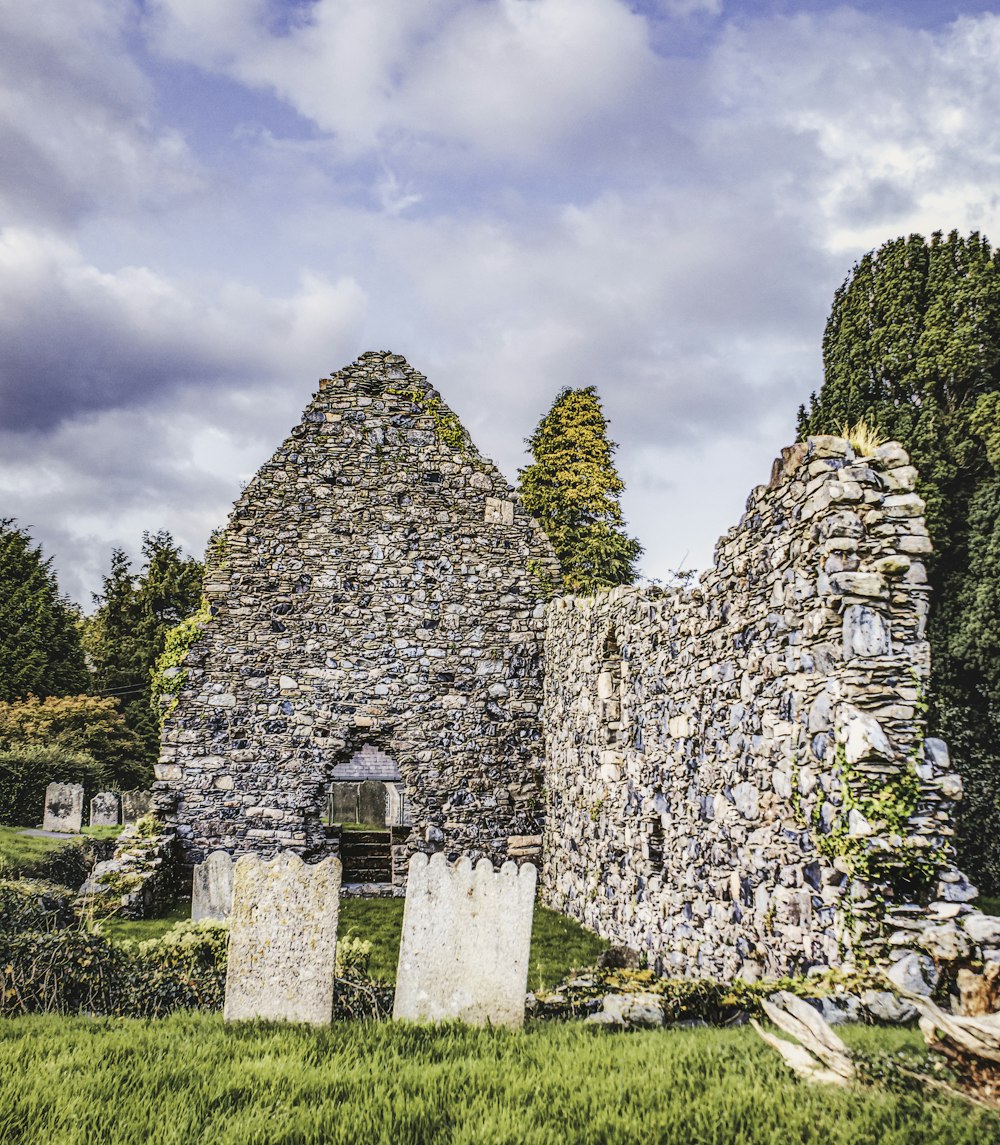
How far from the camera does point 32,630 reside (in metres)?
28.3

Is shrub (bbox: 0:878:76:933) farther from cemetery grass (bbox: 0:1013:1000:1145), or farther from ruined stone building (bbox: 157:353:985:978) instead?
cemetery grass (bbox: 0:1013:1000:1145)

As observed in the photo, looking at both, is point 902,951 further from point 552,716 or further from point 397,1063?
point 552,716

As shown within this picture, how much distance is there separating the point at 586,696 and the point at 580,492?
→ 12213 mm

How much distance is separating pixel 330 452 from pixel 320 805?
18.2 feet

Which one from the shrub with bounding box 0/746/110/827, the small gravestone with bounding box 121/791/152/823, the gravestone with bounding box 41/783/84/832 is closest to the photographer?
the gravestone with bounding box 41/783/84/832

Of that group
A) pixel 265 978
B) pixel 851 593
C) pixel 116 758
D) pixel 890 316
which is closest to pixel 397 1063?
pixel 265 978

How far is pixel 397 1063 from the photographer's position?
3.82 m

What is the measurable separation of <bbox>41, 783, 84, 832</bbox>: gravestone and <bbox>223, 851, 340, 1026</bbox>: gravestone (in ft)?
50.8

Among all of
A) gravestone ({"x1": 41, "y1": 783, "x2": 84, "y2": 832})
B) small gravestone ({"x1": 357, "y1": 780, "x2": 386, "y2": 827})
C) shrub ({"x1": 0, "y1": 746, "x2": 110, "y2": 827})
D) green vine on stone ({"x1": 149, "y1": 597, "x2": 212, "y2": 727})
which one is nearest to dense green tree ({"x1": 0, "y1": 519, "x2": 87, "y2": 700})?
shrub ({"x1": 0, "y1": 746, "x2": 110, "y2": 827})

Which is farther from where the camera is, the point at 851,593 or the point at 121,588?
the point at 121,588

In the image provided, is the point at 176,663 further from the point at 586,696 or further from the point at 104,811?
the point at 104,811

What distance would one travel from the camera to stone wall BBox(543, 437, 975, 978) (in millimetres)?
4926

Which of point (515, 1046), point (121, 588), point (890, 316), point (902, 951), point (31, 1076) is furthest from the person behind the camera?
point (121, 588)

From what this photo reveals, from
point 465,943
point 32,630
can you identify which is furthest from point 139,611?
point 465,943
